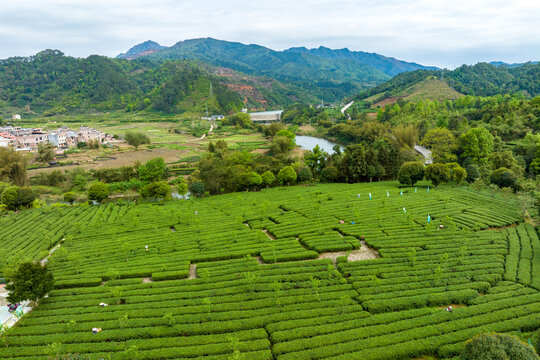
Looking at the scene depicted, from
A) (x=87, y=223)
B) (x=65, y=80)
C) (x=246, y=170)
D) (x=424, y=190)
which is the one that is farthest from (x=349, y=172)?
(x=65, y=80)

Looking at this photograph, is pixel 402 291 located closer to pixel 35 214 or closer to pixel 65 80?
pixel 35 214

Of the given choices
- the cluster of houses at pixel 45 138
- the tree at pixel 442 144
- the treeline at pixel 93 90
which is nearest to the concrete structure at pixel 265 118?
the treeline at pixel 93 90

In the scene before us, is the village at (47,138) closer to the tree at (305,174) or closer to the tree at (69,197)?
the tree at (69,197)

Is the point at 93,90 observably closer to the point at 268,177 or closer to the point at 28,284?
the point at 268,177

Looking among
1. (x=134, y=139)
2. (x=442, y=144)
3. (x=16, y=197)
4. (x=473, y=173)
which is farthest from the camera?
(x=134, y=139)

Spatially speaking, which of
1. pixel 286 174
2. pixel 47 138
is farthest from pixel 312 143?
pixel 47 138
